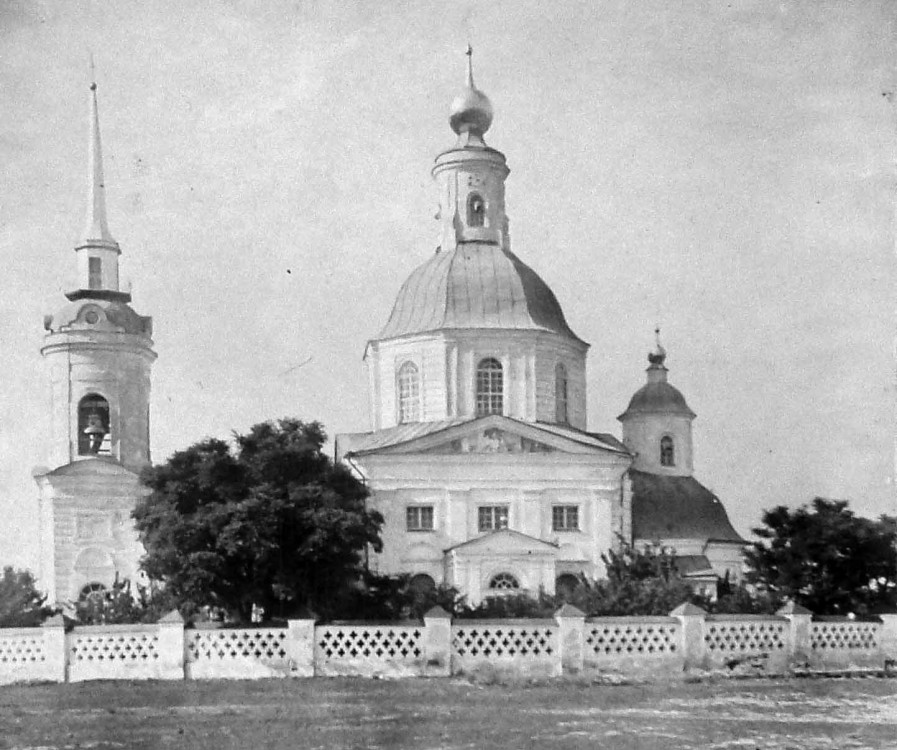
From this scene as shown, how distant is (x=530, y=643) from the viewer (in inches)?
987

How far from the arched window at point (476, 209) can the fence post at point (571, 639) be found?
92.0 ft

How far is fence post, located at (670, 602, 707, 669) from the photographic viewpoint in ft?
83.1

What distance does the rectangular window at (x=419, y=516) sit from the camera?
149 feet

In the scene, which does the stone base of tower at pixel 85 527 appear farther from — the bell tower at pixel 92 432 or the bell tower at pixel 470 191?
the bell tower at pixel 470 191

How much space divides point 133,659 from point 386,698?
488 cm

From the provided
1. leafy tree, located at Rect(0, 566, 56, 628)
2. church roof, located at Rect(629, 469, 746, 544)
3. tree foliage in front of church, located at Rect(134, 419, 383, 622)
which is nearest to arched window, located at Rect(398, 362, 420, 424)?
church roof, located at Rect(629, 469, 746, 544)

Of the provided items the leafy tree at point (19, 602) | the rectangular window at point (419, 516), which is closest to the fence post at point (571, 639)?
the leafy tree at point (19, 602)

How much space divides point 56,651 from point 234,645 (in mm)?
2621

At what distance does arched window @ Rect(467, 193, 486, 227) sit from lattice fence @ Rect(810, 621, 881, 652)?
90.1 feet

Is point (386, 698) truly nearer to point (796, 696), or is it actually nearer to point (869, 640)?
point (796, 696)

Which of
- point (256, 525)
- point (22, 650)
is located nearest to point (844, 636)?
point (256, 525)

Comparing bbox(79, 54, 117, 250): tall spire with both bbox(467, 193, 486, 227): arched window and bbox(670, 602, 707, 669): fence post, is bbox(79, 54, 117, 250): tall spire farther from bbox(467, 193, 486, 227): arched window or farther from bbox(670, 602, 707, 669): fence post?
bbox(670, 602, 707, 669): fence post

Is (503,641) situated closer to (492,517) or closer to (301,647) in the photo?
(301,647)

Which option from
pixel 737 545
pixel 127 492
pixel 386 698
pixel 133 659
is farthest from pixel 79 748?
pixel 737 545
